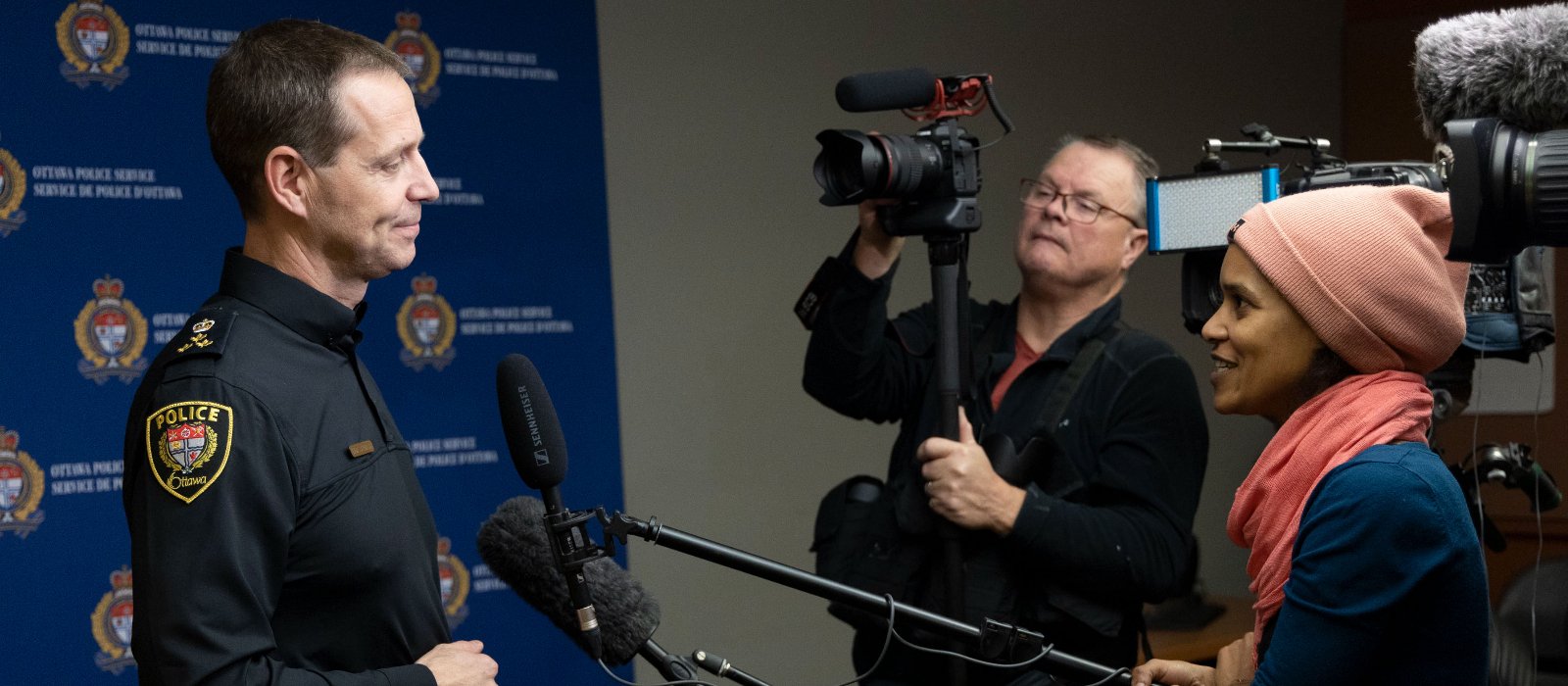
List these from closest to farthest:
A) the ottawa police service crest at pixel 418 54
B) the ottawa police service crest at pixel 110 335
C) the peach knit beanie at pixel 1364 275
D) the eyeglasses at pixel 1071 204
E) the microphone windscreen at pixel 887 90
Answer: the peach knit beanie at pixel 1364 275
the microphone windscreen at pixel 887 90
the eyeglasses at pixel 1071 204
the ottawa police service crest at pixel 110 335
the ottawa police service crest at pixel 418 54

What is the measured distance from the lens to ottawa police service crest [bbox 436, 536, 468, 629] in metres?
2.89

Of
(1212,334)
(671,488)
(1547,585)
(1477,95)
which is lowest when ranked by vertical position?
(1547,585)

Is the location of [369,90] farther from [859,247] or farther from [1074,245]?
[1074,245]

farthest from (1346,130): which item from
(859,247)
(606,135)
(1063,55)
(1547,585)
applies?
(859,247)

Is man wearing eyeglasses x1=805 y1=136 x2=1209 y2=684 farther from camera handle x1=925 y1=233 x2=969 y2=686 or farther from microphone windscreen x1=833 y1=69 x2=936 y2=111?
microphone windscreen x1=833 y1=69 x2=936 y2=111

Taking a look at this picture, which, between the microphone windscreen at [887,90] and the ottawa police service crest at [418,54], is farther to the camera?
the ottawa police service crest at [418,54]

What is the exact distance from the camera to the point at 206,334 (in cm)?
129

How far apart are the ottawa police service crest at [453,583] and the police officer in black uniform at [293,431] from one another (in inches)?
58.9

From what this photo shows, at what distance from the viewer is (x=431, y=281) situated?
2.89 metres

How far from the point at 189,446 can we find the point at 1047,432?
52.2 inches

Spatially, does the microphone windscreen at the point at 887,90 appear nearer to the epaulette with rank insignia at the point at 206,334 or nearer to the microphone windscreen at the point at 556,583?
the microphone windscreen at the point at 556,583

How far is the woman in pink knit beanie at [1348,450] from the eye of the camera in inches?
47.9

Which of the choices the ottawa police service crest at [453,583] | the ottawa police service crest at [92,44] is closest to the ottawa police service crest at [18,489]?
the ottawa police service crest at [92,44]

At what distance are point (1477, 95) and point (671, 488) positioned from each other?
221 cm
